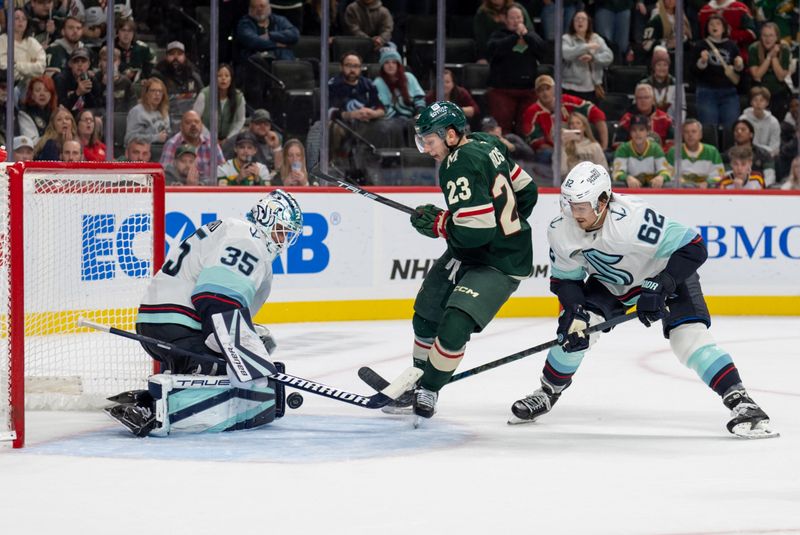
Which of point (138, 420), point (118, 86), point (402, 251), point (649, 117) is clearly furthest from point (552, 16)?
point (138, 420)

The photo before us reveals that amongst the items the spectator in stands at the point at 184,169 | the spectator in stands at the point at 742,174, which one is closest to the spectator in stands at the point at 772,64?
the spectator in stands at the point at 742,174

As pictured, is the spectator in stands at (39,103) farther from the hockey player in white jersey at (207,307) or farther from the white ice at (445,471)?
the hockey player in white jersey at (207,307)

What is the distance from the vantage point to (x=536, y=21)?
872cm

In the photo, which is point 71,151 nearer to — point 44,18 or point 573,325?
point 44,18

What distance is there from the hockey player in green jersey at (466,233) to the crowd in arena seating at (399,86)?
311cm

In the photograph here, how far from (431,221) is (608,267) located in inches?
23.9

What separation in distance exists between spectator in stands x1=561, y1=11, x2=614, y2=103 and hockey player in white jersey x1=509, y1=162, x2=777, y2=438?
4335 millimetres

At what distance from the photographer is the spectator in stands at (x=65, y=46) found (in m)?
7.39

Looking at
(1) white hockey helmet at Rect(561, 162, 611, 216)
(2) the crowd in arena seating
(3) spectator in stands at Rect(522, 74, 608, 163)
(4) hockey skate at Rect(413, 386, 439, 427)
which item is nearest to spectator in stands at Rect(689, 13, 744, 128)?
(2) the crowd in arena seating

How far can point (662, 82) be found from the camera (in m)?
8.84

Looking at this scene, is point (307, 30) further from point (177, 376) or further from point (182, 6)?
point (177, 376)

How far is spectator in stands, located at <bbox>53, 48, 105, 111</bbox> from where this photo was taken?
7.38 metres

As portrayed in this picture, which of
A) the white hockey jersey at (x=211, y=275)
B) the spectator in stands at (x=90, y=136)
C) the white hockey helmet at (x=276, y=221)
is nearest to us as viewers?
the white hockey jersey at (x=211, y=275)

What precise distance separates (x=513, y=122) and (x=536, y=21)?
2.34 ft
